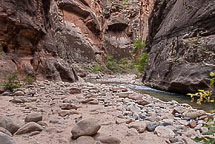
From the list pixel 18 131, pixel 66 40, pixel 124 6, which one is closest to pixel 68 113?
pixel 18 131

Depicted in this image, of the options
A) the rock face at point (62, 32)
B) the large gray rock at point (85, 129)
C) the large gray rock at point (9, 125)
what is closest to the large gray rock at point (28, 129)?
the large gray rock at point (9, 125)

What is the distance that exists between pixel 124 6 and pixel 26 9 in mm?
29956

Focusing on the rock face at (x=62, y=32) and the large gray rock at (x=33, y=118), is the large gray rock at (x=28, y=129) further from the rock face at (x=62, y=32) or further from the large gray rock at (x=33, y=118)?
the rock face at (x=62, y=32)

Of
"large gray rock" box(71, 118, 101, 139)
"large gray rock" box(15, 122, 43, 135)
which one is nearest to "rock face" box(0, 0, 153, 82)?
"large gray rock" box(15, 122, 43, 135)

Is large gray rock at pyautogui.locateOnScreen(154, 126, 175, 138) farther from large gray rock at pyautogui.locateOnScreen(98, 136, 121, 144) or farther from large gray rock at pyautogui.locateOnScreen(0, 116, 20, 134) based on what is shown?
large gray rock at pyautogui.locateOnScreen(0, 116, 20, 134)

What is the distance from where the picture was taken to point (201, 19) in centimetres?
513

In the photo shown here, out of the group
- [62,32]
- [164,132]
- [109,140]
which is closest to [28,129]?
[109,140]

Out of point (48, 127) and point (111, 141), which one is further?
point (48, 127)

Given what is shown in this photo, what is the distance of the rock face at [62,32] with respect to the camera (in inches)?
244

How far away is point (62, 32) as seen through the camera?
65.8ft

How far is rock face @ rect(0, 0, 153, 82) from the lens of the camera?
621 centimetres

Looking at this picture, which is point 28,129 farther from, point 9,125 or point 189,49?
point 189,49

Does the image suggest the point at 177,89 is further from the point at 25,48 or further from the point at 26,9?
the point at 26,9

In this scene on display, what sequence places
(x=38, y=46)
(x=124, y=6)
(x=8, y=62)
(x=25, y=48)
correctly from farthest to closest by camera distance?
(x=124, y=6) → (x=38, y=46) → (x=25, y=48) → (x=8, y=62)
